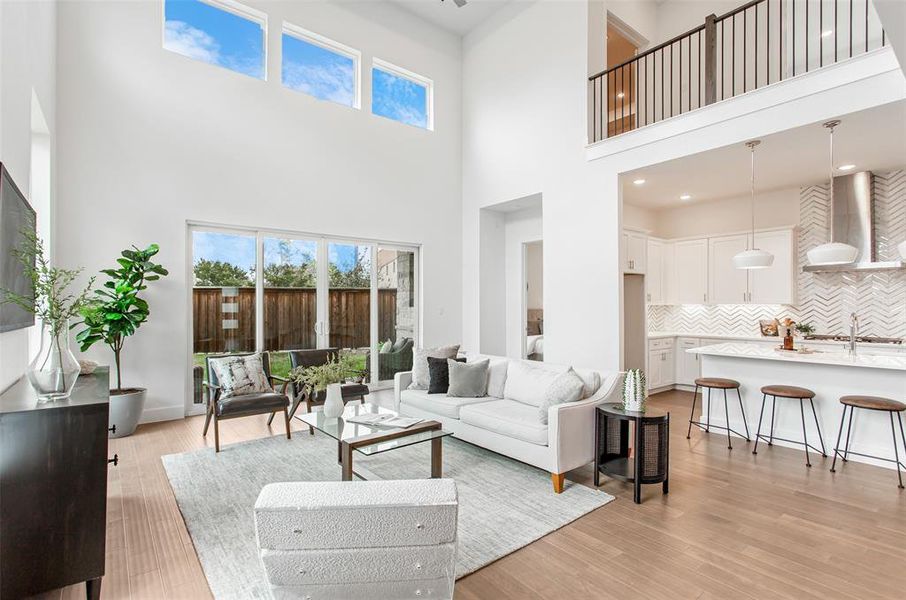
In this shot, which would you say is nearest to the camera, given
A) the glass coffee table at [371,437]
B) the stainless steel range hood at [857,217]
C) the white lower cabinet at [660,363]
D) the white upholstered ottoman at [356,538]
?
the white upholstered ottoman at [356,538]

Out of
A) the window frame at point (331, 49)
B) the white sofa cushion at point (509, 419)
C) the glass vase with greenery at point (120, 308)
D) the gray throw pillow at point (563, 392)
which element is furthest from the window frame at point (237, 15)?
the gray throw pillow at point (563, 392)

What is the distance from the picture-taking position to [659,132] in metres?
4.95

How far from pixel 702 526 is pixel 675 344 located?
4781 millimetres

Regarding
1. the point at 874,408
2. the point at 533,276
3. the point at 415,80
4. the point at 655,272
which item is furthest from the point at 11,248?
the point at 655,272

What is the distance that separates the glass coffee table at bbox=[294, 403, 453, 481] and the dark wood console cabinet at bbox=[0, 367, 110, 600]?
128 cm

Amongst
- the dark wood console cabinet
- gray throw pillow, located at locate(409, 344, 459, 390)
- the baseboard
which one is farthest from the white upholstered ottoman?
the baseboard

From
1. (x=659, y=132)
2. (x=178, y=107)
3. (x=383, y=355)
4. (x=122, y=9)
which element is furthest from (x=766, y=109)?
(x=122, y=9)

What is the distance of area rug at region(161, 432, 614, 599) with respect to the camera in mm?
2370

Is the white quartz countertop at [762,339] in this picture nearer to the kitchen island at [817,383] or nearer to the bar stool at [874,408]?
the kitchen island at [817,383]

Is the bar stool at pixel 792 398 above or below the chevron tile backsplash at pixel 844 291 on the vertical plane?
below

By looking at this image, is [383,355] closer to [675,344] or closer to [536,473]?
[536,473]

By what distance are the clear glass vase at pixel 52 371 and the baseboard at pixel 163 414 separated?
323cm

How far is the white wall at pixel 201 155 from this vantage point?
4.68 meters

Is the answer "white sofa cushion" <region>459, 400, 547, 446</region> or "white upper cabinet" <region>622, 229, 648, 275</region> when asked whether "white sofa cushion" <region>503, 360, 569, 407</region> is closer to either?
"white sofa cushion" <region>459, 400, 547, 446</region>
